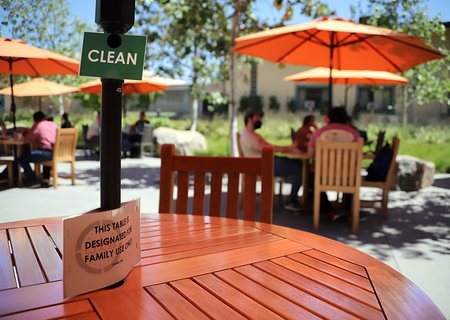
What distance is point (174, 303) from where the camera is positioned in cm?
80

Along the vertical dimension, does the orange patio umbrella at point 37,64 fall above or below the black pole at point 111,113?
above

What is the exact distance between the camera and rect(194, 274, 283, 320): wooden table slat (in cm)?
77

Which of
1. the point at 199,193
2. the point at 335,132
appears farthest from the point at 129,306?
the point at 335,132

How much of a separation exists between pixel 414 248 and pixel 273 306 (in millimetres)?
3131

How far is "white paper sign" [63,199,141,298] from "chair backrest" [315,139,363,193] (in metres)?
3.16

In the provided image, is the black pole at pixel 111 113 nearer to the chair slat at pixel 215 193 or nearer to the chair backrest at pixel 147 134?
the chair slat at pixel 215 193

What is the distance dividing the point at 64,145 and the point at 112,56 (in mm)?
5691

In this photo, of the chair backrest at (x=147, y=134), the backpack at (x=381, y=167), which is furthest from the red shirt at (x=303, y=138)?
the chair backrest at (x=147, y=134)

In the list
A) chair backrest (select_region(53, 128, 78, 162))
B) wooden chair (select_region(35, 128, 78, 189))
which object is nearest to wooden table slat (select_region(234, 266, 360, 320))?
wooden chair (select_region(35, 128, 78, 189))

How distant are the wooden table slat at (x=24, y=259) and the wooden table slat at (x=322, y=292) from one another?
0.52 meters

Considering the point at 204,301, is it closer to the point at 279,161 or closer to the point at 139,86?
the point at 279,161

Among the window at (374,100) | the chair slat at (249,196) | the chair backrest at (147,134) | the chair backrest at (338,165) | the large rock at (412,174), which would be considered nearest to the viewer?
the chair slat at (249,196)

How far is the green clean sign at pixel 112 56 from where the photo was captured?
792mm

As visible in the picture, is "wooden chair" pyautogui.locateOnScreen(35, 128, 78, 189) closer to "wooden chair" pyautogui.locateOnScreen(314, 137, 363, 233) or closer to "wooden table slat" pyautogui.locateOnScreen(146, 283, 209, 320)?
"wooden chair" pyautogui.locateOnScreen(314, 137, 363, 233)
